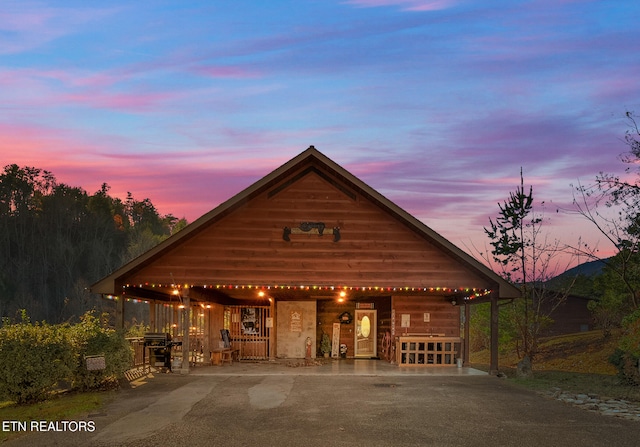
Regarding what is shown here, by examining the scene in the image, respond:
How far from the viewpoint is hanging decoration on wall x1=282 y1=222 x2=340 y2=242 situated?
70.8 ft

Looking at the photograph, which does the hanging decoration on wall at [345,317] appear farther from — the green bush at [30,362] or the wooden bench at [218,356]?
the green bush at [30,362]

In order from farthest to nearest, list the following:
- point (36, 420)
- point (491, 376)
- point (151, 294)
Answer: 1. point (151, 294)
2. point (491, 376)
3. point (36, 420)

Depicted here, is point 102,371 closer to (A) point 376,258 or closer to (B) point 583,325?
(A) point 376,258

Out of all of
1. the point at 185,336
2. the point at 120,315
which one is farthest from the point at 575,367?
the point at 120,315

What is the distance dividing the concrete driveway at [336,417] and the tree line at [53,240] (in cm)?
6908

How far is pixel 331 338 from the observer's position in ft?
94.9

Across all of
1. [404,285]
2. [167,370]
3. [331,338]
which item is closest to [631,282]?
[404,285]

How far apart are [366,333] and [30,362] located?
16.7m

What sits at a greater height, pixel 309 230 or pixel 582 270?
pixel 309 230

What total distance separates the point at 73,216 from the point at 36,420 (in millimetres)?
96991

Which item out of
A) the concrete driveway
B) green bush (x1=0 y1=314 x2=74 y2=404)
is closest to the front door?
the concrete driveway

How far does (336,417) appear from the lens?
1312cm

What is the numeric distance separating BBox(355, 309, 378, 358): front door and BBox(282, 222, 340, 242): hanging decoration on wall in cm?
794

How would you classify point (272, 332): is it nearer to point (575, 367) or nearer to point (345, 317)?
point (345, 317)
